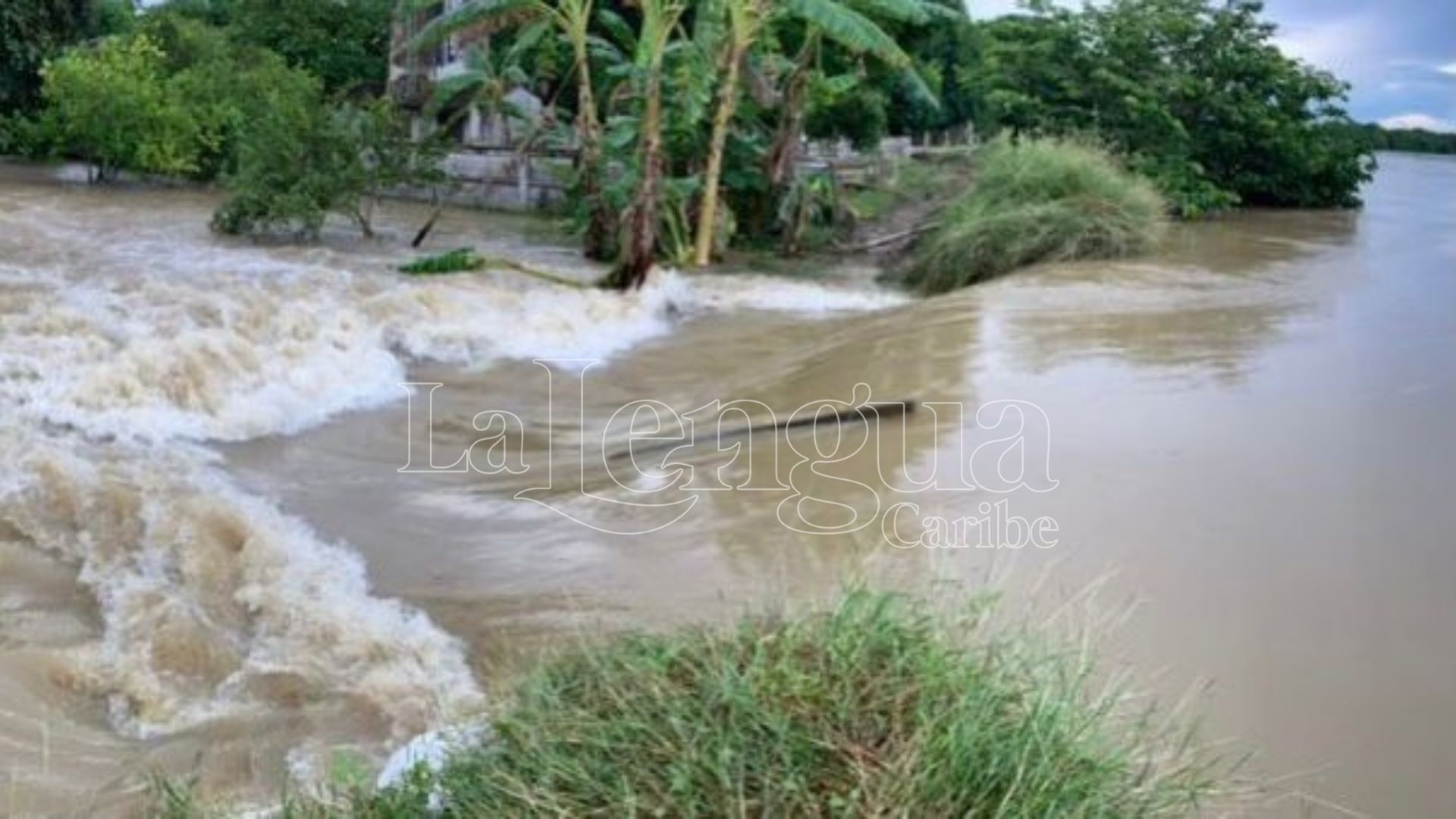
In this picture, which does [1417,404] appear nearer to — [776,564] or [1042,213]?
[776,564]

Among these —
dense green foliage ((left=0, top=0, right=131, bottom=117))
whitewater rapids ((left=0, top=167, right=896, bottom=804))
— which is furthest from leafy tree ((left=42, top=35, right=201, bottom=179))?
whitewater rapids ((left=0, top=167, right=896, bottom=804))

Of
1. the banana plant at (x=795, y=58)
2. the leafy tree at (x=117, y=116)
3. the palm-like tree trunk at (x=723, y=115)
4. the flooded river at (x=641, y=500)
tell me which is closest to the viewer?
the flooded river at (x=641, y=500)

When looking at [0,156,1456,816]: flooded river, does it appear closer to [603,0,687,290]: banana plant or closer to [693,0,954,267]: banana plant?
[603,0,687,290]: banana plant

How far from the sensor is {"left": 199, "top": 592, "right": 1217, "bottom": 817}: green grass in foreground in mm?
2354

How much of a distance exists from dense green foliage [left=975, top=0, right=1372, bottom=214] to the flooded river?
9647 mm

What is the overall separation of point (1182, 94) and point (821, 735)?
2068 centimetres

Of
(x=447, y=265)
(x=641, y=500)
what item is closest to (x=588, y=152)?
(x=447, y=265)

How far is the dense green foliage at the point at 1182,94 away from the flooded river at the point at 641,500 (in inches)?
380

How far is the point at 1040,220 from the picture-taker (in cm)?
1459

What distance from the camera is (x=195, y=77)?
2502 centimetres

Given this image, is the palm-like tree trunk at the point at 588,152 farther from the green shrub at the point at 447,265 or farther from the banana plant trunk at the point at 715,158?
the green shrub at the point at 447,265

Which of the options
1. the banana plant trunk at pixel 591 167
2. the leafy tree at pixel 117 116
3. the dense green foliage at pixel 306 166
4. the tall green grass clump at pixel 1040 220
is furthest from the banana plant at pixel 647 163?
the leafy tree at pixel 117 116

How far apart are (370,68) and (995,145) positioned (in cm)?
2102

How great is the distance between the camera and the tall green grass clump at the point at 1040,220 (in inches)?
569
